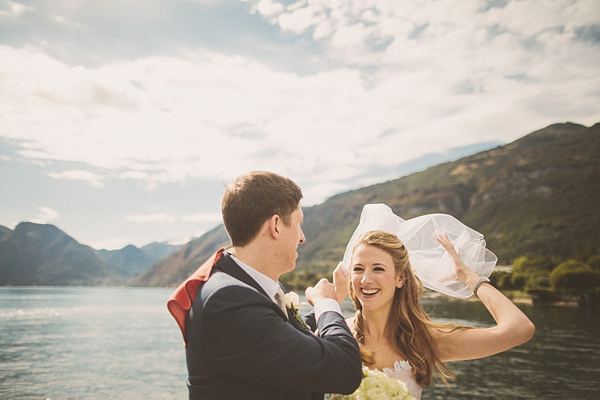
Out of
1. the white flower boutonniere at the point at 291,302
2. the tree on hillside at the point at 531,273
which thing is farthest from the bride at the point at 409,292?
the tree on hillside at the point at 531,273

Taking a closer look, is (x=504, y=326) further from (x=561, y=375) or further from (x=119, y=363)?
(x=119, y=363)

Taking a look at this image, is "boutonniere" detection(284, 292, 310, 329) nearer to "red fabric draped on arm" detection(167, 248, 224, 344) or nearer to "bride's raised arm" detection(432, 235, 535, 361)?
"red fabric draped on arm" detection(167, 248, 224, 344)

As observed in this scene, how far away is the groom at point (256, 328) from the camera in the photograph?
2248 mm

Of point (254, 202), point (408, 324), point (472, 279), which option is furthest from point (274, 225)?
point (408, 324)

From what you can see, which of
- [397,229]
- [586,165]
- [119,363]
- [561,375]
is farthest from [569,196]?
[397,229]

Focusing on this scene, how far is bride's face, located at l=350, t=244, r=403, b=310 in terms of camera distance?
4285 millimetres

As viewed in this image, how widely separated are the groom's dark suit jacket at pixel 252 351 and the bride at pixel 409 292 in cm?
184

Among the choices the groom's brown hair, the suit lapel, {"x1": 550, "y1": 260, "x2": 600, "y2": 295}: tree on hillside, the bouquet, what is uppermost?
the groom's brown hair

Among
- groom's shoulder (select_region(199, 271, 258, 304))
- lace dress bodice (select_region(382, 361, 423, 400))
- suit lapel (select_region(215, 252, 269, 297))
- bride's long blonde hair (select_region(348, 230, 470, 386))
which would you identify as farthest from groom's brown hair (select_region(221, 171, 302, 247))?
lace dress bodice (select_region(382, 361, 423, 400))

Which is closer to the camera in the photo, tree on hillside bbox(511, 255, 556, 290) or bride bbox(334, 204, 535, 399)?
bride bbox(334, 204, 535, 399)

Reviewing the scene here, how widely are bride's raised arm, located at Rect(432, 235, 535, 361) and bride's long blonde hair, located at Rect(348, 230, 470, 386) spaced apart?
0.12m

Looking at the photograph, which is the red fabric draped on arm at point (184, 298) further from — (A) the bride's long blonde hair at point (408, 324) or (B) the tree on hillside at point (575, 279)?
(B) the tree on hillside at point (575, 279)

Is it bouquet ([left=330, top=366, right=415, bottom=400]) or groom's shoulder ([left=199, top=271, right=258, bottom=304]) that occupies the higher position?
groom's shoulder ([left=199, top=271, right=258, bottom=304])

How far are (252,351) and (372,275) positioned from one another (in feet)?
7.47
